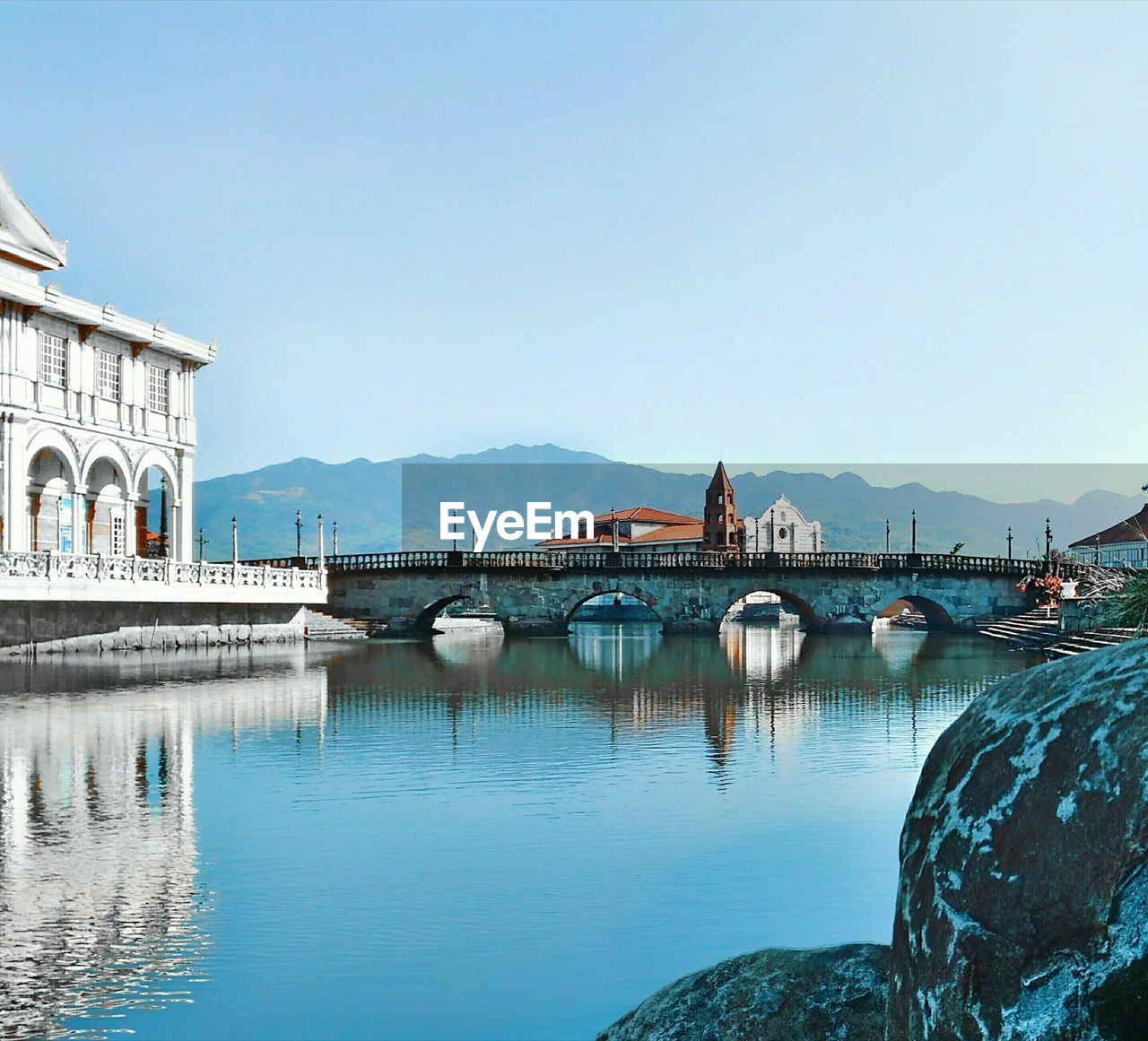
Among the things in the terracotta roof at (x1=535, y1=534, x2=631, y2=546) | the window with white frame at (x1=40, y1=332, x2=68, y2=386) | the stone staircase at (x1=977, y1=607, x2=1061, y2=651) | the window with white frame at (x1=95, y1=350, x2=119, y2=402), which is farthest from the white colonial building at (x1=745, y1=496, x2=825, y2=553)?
the window with white frame at (x1=40, y1=332, x2=68, y2=386)

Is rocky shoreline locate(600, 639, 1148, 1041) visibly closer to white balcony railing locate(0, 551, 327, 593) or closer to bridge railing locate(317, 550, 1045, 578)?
white balcony railing locate(0, 551, 327, 593)

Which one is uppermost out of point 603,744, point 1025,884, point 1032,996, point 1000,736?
point 1000,736

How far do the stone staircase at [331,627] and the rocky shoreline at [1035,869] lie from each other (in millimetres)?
54704

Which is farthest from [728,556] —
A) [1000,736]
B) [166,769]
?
[1000,736]

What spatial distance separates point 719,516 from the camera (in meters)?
137

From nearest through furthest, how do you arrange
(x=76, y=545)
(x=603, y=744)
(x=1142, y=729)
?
(x=1142, y=729), (x=603, y=744), (x=76, y=545)

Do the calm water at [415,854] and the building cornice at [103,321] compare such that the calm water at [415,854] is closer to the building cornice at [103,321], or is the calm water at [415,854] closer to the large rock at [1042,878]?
the large rock at [1042,878]

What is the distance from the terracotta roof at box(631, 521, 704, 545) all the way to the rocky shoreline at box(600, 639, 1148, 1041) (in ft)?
464

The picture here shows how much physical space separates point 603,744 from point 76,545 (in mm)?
28896

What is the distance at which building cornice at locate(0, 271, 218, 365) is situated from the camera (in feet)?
132

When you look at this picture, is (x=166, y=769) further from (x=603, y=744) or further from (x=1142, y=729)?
(x=1142, y=729)

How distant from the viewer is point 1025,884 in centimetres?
330

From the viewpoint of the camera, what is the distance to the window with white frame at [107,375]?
44719mm

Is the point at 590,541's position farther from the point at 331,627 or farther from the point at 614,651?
the point at 614,651
